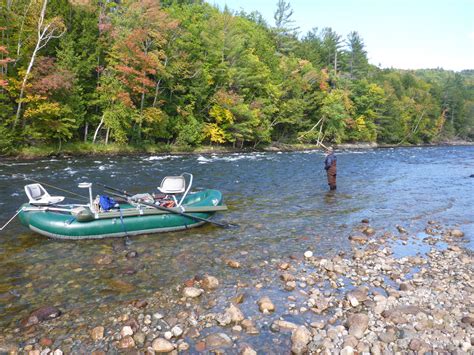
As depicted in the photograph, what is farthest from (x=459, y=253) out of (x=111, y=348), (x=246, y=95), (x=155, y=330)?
(x=246, y=95)

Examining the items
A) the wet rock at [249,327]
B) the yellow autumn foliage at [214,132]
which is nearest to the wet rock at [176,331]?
the wet rock at [249,327]

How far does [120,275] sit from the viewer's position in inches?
285

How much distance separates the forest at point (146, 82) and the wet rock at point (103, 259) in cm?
2004

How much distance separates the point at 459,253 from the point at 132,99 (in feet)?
96.4

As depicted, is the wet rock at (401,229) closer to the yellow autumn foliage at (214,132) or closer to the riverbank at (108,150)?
the riverbank at (108,150)

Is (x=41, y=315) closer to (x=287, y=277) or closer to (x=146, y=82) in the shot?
(x=287, y=277)

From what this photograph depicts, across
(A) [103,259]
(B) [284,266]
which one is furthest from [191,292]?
(A) [103,259]

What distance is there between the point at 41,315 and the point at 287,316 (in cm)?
399

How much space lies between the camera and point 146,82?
3009 cm

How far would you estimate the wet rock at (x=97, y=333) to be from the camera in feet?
16.7

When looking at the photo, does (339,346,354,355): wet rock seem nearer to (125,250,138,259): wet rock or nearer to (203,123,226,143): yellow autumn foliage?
(125,250,138,259): wet rock

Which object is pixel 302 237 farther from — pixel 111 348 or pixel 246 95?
pixel 246 95

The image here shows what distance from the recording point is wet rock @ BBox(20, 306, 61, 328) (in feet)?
17.9

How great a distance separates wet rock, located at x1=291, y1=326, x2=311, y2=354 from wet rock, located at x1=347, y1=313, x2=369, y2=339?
66 cm
